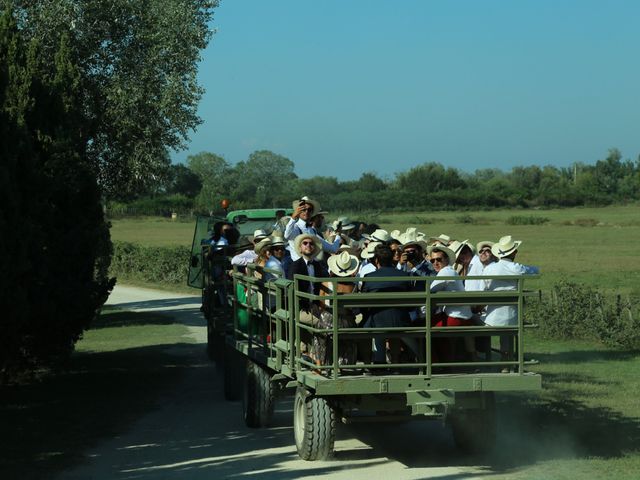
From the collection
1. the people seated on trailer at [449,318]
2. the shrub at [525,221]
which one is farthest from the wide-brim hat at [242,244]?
the shrub at [525,221]

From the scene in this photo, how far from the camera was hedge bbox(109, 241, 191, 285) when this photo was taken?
140ft

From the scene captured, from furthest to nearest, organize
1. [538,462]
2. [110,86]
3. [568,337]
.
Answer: [110,86], [568,337], [538,462]

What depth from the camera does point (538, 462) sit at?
10758 mm

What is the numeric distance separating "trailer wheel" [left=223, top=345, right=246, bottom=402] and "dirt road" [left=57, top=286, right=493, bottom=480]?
17 cm

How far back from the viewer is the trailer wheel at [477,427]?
10797 millimetres

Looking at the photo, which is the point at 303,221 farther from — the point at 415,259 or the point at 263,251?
the point at 415,259

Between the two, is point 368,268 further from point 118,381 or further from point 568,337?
point 568,337

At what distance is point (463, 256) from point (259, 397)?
2920 mm

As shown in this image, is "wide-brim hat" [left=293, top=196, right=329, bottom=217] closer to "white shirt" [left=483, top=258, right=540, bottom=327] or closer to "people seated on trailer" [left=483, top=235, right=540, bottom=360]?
"people seated on trailer" [left=483, top=235, right=540, bottom=360]

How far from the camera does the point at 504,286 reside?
11.6 metres

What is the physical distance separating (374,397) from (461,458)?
1180 mm

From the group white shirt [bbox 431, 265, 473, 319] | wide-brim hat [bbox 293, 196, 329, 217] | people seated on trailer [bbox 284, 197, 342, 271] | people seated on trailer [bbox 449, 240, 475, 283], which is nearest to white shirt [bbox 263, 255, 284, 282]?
people seated on trailer [bbox 284, 197, 342, 271]

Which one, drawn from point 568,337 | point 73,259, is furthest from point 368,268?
point 568,337

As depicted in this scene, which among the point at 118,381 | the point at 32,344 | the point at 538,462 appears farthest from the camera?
the point at 118,381
